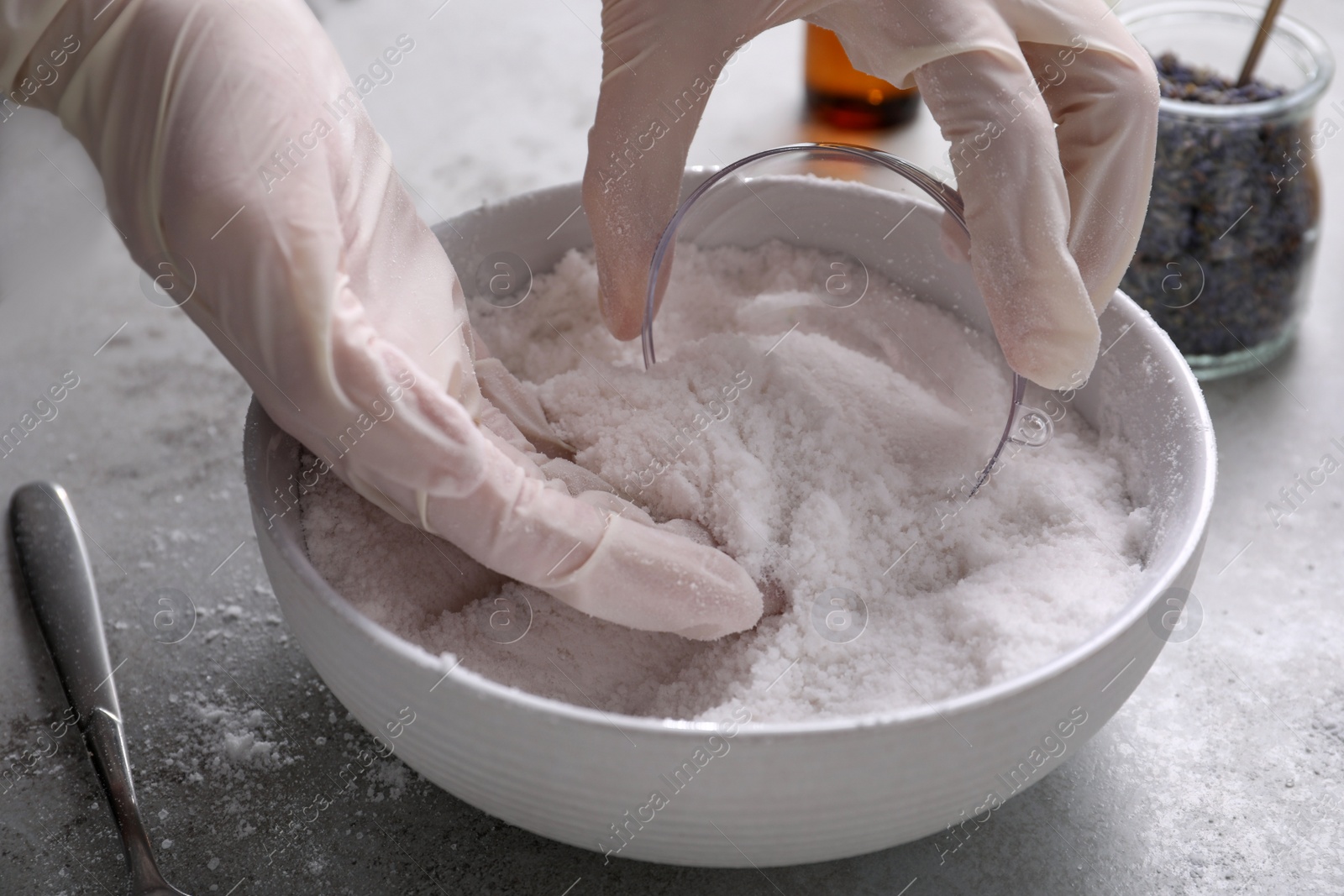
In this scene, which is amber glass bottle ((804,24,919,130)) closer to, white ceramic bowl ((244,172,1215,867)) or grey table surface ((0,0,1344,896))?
grey table surface ((0,0,1344,896))

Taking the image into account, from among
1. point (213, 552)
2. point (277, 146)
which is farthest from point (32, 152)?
point (277, 146)

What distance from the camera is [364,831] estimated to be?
554mm

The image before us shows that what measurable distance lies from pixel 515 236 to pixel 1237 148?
486mm

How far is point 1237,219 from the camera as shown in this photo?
788mm

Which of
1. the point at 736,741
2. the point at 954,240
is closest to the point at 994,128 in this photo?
the point at 954,240

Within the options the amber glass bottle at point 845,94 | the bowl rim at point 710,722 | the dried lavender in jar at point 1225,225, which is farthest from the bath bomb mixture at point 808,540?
the amber glass bottle at point 845,94

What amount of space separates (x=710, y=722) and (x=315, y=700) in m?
0.27

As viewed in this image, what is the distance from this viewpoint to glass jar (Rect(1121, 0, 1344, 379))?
2.55ft

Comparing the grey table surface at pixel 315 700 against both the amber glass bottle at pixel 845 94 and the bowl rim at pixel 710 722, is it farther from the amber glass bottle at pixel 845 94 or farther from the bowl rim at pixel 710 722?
the amber glass bottle at pixel 845 94

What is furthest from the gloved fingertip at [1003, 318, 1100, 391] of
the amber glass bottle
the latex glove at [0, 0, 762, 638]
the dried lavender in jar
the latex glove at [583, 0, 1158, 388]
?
the amber glass bottle

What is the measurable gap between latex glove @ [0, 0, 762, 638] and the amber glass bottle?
0.65 meters

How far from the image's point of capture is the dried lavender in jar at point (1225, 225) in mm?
779

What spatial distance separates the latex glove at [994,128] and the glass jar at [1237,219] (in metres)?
0.21

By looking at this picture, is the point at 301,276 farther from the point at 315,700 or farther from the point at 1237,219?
the point at 1237,219
